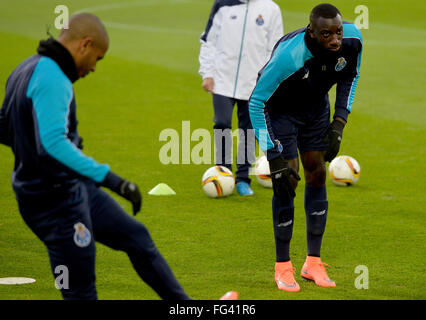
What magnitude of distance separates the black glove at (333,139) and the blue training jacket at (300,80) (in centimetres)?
17

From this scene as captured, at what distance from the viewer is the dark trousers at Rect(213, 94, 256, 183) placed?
10328mm

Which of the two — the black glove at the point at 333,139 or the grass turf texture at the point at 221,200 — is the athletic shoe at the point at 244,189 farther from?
the black glove at the point at 333,139

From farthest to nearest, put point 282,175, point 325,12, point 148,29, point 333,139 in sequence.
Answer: point 148,29 → point 333,139 → point 282,175 → point 325,12

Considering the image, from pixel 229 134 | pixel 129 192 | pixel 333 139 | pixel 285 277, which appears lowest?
pixel 285 277

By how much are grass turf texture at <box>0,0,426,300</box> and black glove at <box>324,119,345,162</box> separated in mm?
1173

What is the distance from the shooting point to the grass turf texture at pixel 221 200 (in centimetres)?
698

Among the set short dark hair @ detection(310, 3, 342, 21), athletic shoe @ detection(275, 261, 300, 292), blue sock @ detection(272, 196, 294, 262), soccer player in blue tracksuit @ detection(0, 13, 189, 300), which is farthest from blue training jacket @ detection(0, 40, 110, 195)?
athletic shoe @ detection(275, 261, 300, 292)

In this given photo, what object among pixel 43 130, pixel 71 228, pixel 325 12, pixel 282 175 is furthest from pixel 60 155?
pixel 325 12

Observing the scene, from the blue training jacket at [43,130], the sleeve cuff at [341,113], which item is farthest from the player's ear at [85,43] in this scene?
the sleeve cuff at [341,113]

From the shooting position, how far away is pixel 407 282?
6.93m

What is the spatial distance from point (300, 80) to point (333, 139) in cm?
59

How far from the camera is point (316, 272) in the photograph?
690cm

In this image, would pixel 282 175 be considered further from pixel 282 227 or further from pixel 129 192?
pixel 129 192
